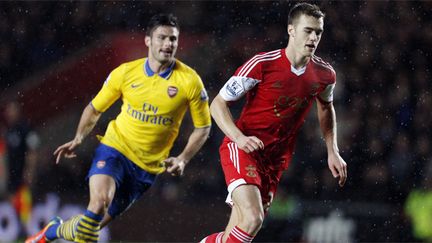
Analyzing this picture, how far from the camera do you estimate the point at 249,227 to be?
4.25 metres

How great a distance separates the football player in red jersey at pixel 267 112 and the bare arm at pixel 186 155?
528mm

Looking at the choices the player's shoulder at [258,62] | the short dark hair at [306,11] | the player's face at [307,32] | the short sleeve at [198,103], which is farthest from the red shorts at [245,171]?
the short sleeve at [198,103]

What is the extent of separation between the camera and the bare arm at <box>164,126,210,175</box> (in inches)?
198

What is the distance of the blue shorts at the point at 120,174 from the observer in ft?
17.6

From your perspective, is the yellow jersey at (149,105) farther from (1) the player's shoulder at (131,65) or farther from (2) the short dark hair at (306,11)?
(2) the short dark hair at (306,11)

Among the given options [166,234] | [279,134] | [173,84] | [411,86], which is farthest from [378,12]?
[279,134]

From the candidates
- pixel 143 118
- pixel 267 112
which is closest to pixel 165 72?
pixel 143 118

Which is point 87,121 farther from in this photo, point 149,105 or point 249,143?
point 249,143

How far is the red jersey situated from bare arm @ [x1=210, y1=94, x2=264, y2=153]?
0.18ft

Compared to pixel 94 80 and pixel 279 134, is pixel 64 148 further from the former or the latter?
pixel 94 80

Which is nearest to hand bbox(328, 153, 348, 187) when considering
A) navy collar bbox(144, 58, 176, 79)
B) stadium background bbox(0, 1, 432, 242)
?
navy collar bbox(144, 58, 176, 79)

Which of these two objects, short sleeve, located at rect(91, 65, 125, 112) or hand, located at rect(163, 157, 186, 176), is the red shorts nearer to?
hand, located at rect(163, 157, 186, 176)

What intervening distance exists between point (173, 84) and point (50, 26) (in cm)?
422

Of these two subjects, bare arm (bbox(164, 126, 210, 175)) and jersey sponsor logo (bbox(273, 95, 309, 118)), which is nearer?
jersey sponsor logo (bbox(273, 95, 309, 118))
